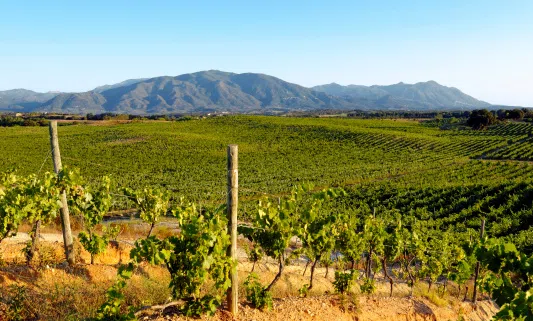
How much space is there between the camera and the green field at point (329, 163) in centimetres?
2881

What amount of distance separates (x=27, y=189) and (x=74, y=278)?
8.61 feet

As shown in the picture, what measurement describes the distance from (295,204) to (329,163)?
50.4 m

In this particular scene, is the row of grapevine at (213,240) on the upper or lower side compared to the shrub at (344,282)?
upper

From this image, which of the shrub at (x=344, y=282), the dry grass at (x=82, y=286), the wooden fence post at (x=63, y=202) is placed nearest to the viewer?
the dry grass at (x=82, y=286)

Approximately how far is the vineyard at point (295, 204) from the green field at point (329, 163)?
27 centimetres

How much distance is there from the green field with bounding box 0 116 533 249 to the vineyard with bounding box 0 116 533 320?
27 cm

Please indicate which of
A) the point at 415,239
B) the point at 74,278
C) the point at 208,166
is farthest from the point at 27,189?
the point at 208,166

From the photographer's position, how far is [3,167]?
4828 cm

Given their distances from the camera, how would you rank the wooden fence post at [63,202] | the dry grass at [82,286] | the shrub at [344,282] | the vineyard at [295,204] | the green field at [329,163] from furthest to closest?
1. the green field at [329,163]
2. the wooden fence post at [63,202]
3. the shrub at [344,282]
4. the dry grass at [82,286]
5. the vineyard at [295,204]

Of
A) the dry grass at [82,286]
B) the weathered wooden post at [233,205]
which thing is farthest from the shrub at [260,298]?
the dry grass at [82,286]

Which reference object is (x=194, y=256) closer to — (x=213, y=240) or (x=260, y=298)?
(x=213, y=240)

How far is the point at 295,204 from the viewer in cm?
730

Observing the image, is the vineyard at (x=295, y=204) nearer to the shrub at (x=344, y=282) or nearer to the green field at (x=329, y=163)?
the shrub at (x=344, y=282)

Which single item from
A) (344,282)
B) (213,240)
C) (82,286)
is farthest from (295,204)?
(82,286)
